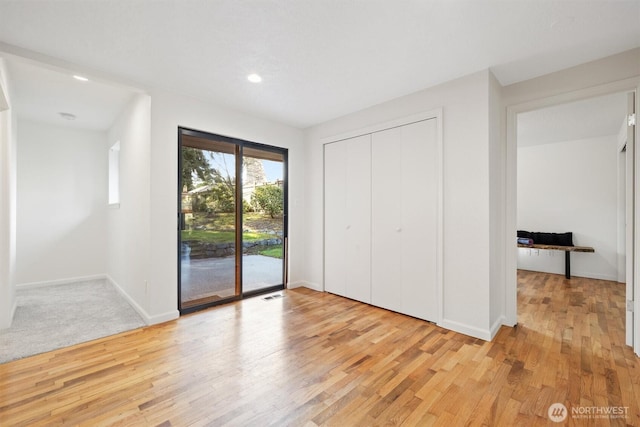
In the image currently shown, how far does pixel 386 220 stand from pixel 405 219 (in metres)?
0.27

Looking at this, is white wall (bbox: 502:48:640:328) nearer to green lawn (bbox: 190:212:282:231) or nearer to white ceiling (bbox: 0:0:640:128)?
white ceiling (bbox: 0:0:640:128)

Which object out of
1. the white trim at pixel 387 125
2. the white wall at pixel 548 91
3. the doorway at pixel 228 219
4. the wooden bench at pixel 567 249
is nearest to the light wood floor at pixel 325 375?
the doorway at pixel 228 219

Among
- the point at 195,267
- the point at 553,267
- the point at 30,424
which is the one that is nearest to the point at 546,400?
the point at 30,424

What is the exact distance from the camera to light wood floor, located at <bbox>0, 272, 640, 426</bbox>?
5.61ft

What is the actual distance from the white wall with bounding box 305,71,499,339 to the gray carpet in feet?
11.4

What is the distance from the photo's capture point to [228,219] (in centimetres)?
388

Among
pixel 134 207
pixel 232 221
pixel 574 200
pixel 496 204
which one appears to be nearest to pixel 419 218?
pixel 496 204

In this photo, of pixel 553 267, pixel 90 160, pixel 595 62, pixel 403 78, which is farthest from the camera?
pixel 553 267

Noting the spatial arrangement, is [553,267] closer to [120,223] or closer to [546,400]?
[546,400]

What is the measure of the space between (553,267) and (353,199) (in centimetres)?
474

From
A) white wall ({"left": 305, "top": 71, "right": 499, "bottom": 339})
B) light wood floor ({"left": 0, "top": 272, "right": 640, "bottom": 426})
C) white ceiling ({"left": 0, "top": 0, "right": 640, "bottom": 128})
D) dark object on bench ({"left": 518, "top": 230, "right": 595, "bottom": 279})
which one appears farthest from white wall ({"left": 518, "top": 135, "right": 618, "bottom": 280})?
white wall ({"left": 305, "top": 71, "right": 499, "bottom": 339})

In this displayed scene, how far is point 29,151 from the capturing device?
4473mm

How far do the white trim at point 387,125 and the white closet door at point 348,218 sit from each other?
2.8 inches

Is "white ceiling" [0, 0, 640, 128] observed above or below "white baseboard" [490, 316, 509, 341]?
above
